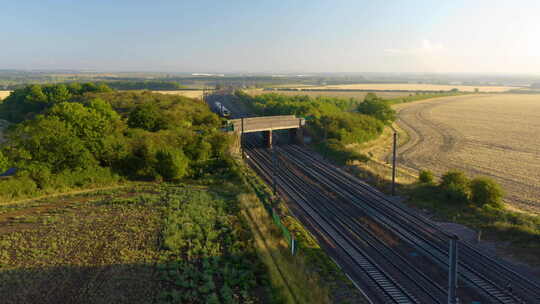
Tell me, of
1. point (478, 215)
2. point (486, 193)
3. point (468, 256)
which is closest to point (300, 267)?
point (468, 256)

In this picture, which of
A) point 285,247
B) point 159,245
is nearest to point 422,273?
point 285,247

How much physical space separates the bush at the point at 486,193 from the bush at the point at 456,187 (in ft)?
2.56

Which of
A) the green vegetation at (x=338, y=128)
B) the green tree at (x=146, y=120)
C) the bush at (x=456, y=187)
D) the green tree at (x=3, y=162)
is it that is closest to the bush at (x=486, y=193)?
the bush at (x=456, y=187)

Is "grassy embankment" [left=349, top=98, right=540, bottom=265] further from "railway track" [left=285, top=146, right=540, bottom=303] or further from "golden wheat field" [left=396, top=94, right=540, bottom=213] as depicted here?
"golden wheat field" [left=396, top=94, right=540, bottom=213]

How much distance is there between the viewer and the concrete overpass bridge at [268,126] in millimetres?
56750

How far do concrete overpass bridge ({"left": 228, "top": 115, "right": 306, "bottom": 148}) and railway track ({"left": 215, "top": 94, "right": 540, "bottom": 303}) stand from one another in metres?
18.6

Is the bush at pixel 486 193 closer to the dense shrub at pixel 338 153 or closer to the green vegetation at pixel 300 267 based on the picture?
the green vegetation at pixel 300 267

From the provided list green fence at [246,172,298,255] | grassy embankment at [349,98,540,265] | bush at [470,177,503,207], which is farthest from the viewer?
bush at [470,177,503,207]

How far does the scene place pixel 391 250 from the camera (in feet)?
80.2

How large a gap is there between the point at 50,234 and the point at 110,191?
11.2 m

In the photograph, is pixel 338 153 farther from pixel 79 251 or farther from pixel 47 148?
pixel 79 251

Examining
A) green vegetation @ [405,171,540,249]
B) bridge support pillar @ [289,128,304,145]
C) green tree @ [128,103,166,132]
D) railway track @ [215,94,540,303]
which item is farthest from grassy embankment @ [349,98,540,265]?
green tree @ [128,103,166,132]

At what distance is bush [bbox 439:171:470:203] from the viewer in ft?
106

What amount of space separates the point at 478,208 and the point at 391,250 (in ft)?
39.5
